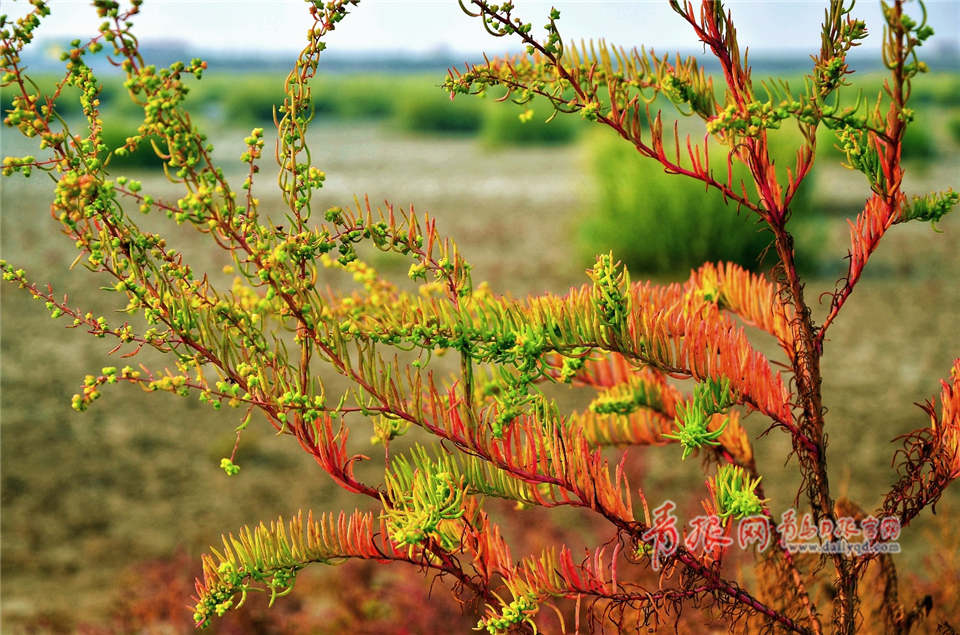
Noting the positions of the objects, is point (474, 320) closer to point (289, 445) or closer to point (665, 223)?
point (289, 445)

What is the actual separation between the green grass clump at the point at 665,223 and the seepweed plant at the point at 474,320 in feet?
18.0

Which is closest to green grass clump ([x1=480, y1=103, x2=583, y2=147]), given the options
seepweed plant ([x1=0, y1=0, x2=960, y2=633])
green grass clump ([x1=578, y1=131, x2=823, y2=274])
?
green grass clump ([x1=578, y1=131, x2=823, y2=274])

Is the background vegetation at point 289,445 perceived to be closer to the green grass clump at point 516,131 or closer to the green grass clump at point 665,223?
the green grass clump at point 665,223

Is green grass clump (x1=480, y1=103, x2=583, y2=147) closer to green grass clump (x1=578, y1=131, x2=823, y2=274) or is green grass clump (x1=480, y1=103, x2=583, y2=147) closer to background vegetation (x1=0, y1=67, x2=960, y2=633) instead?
background vegetation (x1=0, y1=67, x2=960, y2=633)

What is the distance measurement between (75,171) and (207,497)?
3333 mm

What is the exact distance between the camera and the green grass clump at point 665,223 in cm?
663

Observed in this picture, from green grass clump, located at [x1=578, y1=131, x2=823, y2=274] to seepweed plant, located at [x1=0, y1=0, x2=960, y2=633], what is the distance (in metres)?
5.48

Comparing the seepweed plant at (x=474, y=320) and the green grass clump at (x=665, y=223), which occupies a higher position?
the seepweed plant at (x=474, y=320)

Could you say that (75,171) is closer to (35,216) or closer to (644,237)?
(644,237)

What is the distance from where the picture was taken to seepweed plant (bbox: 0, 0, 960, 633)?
0.92 metres

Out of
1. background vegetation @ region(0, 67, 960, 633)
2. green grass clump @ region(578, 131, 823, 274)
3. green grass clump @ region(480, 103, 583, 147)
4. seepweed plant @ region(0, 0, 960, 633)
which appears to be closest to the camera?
seepweed plant @ region(0, 0, 960, 633)

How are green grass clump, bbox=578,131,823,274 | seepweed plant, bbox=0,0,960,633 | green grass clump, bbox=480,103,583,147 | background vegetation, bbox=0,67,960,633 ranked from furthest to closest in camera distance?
green grass clump, bbox=480,103,583,147
green grass clump, bbox=578,131,823,274
background vegetation, bbox=0,67,960,633
seepweed plant, bbox=0,0,960,633

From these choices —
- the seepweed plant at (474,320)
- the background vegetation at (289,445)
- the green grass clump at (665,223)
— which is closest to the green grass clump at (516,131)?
the background vegetation at (289,445)

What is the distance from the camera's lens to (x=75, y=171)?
90 centimetres
